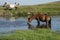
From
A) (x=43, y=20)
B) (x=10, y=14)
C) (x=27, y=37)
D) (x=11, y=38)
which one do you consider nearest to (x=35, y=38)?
(x=27, y=37)

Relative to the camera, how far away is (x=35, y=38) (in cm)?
1548

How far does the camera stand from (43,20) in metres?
24.7

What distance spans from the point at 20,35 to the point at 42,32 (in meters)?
1.81

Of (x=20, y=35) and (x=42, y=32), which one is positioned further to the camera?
(x=42, y=32)

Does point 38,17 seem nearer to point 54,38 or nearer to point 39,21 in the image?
point 39,21

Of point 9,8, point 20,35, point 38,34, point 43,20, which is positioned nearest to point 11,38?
point 20,35

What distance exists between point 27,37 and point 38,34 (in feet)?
3.16

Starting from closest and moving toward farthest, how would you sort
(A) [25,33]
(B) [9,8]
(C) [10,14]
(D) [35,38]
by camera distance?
(D) [35,38], (A) [25,33], (C) [10,14], (B) [9,8]

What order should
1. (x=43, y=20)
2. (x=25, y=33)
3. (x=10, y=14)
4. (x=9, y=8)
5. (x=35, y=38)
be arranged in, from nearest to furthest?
(x=35, y=38)
(x=25, y=33)
(x=43, y=20)
(x=10, y=14)
(x=9, y=8)

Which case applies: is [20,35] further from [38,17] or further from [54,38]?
[38,17]

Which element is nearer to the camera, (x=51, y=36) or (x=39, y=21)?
(x=51, y=36)

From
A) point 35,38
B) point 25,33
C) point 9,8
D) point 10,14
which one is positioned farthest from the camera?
point 9,8

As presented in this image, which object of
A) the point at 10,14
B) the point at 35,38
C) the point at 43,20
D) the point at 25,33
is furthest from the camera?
the point at 10,14

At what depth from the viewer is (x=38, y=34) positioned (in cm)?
1638
